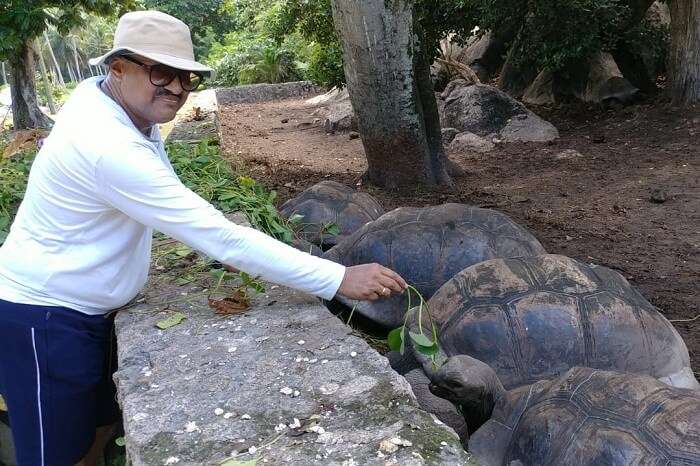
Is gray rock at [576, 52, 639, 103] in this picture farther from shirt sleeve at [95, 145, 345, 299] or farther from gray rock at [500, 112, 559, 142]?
shirt sleeve at [95, 145, 345, 299]

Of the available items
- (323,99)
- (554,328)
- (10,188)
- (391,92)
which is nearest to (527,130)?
(391,92)

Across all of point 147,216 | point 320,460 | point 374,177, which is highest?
point 147,216

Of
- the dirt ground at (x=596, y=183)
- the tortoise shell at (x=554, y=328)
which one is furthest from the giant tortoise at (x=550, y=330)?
the dirt ground at (x=596, y=183)

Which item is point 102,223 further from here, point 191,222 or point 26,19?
point 26,19

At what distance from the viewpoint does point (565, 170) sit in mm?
6293

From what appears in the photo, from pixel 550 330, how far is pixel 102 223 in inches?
58.9

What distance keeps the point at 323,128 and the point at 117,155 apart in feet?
27.2

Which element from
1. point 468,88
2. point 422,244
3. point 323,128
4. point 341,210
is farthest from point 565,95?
point 422,244

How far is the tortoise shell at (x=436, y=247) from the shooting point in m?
3.19

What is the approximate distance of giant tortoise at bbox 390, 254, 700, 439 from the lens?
2.44m

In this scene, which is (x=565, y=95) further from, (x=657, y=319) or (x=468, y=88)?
(x=657, y=319)

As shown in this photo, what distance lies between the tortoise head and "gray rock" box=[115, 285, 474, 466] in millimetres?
261

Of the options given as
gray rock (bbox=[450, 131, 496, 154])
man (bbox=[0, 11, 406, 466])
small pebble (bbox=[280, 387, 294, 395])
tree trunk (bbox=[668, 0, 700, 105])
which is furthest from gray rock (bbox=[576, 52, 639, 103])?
small pebble (bbox=[280, 387, 294, 395])

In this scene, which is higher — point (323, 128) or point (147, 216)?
point (147, 216)
